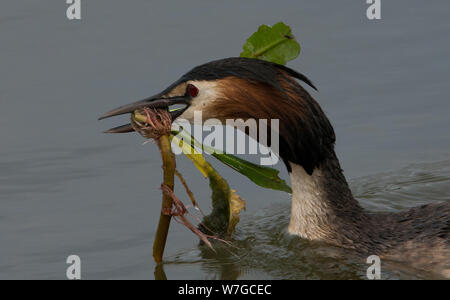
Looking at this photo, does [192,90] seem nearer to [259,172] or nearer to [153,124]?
[153,124]

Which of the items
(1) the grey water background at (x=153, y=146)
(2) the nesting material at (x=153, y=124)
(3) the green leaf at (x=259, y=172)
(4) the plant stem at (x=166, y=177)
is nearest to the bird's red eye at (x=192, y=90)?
(2) the nesting material at (x=153, y=124)

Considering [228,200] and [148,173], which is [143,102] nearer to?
[228,200]

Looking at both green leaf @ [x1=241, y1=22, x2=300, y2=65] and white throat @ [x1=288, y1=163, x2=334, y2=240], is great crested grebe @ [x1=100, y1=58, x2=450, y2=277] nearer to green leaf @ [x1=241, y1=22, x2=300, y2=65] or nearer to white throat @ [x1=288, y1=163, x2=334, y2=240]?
white throat @ [x1=288, y1=163, x2=334, y2=240]

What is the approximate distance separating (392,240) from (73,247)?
119 inches

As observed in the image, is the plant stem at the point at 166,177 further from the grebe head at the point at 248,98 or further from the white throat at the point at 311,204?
the white throat at the point at 311,204

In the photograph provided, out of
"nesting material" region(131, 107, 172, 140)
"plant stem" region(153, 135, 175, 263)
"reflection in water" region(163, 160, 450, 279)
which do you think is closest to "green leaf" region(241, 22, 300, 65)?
"nesting material" region(131, 107, 172, 140)

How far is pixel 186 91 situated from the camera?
7.68 metres

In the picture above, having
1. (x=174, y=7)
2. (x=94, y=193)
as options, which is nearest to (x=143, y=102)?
(x=94, y=193)

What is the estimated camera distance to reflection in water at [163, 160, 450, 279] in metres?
7.91

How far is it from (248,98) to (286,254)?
1558 mm

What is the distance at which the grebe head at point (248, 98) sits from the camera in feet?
25.1

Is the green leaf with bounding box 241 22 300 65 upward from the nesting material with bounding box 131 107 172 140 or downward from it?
upward

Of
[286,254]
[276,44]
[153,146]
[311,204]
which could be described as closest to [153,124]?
[276,44]

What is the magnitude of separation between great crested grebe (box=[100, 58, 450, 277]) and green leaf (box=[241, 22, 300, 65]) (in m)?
0.46
